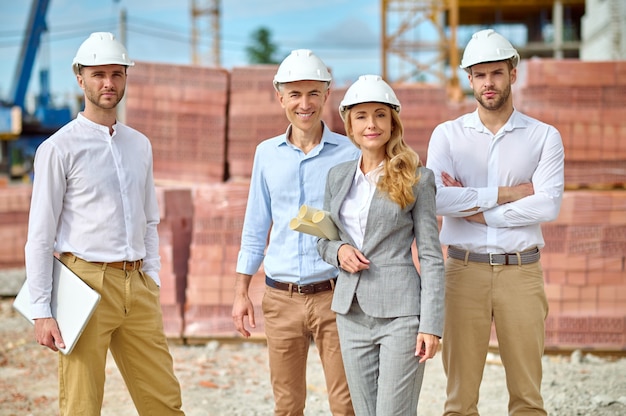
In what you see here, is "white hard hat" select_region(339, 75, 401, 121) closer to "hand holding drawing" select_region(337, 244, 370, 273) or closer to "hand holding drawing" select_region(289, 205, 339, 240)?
"hand holding drawing" select_region(289, 205, 339, 240)

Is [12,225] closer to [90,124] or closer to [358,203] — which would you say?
[90,124]

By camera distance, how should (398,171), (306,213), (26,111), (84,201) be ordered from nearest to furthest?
1. (398,171)
2. (306,213)
3. (84,201)
4. (26,111)

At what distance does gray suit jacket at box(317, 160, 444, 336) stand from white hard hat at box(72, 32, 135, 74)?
1.28 meters

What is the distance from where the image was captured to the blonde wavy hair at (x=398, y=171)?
9.37ft

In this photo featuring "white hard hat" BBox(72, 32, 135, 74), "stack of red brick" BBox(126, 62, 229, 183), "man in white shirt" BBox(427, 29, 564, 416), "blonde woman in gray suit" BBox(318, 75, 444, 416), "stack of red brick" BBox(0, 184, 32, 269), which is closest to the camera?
"blonde woman in gray suit" BBox(318, 75, 444, 416)

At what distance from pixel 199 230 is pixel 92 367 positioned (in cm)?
357

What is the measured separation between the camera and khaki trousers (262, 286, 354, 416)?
3.27 meters

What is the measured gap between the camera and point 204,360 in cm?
637

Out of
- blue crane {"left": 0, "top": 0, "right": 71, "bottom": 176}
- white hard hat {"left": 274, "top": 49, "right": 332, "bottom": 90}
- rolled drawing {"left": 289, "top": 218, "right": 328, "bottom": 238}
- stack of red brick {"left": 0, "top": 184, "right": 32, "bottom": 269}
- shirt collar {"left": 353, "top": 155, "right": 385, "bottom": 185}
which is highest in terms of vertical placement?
blue crane {"left": 0, "top": 0, "right": 71, "bottom": 176}

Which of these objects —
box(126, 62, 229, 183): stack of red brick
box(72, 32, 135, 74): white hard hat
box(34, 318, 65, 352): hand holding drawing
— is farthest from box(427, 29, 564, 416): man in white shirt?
box(126, 62, 229, 183): stack of red brick

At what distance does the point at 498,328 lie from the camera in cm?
347

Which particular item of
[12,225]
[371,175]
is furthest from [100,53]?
[12,225]

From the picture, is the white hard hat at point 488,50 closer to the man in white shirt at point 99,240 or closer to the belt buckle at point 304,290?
the belt buckle at point 304,290

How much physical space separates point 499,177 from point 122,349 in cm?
192
